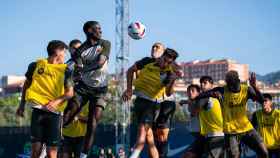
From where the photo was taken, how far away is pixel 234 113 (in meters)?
11.6

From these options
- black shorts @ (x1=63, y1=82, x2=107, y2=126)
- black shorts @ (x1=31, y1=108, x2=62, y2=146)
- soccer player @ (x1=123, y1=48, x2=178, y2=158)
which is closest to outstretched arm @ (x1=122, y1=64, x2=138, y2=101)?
soccer player @ (x1=123, y1=48, x2=178, y2=158)

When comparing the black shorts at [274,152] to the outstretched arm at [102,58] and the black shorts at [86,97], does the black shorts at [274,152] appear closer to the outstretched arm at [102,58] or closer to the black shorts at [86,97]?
the black shorts at [86,97]

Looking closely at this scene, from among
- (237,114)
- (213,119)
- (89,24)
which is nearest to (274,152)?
(237,114)

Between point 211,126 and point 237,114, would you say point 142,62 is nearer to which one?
point 211,126

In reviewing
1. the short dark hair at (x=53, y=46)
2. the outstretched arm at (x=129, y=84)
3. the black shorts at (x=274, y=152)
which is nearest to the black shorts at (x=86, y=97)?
the outstretched arm at (x=129, y=84)

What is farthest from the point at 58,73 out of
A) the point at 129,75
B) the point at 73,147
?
the point at 73,147

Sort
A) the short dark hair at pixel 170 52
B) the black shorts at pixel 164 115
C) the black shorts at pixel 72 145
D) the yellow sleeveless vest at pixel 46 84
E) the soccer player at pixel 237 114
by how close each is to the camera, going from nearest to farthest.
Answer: the yellow sleeveless vest at pixel 46 84, the short dark hair at pixel 170 52, the soccer player at pixel 237 114, the black shorts at pixel 164 115, the black shorts at pixel 72 145

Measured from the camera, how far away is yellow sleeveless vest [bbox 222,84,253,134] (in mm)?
11398

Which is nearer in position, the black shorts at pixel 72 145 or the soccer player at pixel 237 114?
the soccer player at pixel 237 114

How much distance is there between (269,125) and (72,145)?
5.57m

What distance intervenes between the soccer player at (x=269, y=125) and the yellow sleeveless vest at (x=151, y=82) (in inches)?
168

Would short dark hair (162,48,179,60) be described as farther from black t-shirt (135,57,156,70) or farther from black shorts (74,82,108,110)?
black shorts (74,82,108,110)

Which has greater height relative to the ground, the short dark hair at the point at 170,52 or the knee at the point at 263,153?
the short dark hair at the point at 170,52

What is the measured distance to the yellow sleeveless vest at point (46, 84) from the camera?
9.49 meters
